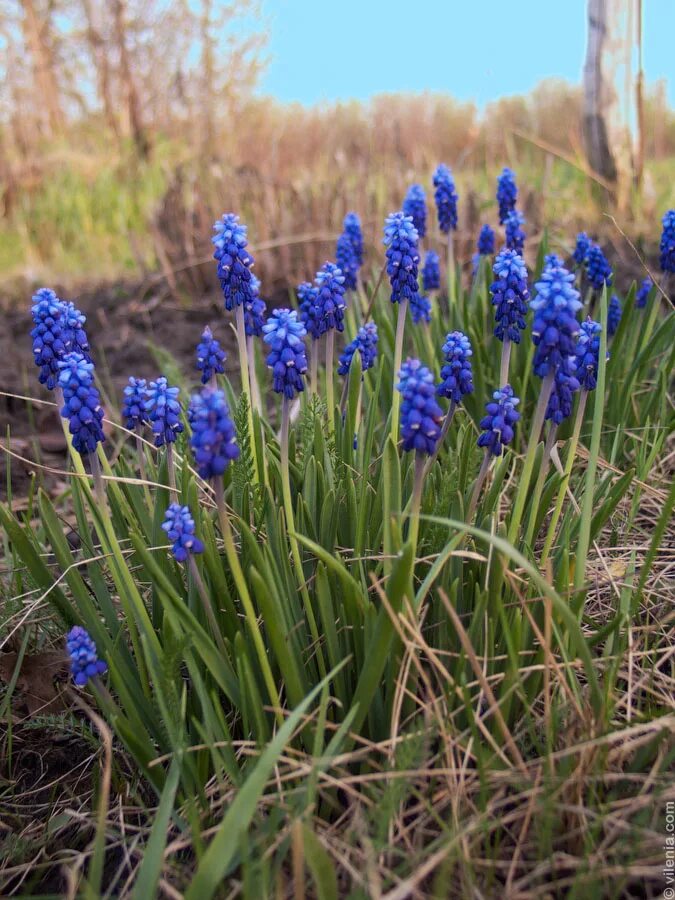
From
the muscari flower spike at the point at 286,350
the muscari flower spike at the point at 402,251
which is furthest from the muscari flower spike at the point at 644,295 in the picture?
the muscari flower spike at the point at 286,350

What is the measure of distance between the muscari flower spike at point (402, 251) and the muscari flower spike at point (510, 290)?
10.0 inches

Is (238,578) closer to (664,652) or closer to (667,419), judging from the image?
(664,652)

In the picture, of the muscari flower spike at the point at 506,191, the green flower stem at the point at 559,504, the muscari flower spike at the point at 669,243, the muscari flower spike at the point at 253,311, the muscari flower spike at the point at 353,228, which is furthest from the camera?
the muscari flower spike at the point at 506,191

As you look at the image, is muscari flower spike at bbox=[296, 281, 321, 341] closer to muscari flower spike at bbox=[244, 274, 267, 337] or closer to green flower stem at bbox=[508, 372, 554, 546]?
muscari flower spike at bbox=[244, 274, 267, 337]

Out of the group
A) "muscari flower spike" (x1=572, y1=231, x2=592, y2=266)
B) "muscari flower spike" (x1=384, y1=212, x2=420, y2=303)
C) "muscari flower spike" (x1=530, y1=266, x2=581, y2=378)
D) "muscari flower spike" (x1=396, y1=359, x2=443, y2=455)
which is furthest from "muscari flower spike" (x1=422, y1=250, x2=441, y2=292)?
"muscari flower spike" (x1=396, y1=359, x2=443, y2=455)

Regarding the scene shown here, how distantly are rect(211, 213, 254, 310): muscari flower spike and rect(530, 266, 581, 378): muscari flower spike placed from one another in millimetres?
914

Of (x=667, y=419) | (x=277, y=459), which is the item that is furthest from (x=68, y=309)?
(x=667, y=419)

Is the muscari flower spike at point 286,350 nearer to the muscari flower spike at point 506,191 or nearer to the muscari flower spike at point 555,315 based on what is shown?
the muscari flower spike at point 555,315

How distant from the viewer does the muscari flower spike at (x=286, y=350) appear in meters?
2.23

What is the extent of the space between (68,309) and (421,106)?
20359mm

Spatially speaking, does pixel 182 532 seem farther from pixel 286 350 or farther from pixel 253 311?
pixel 253 311

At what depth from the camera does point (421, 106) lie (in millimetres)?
20797

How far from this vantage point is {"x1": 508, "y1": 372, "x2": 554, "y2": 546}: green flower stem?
218cm

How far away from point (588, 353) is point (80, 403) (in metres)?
1.55
